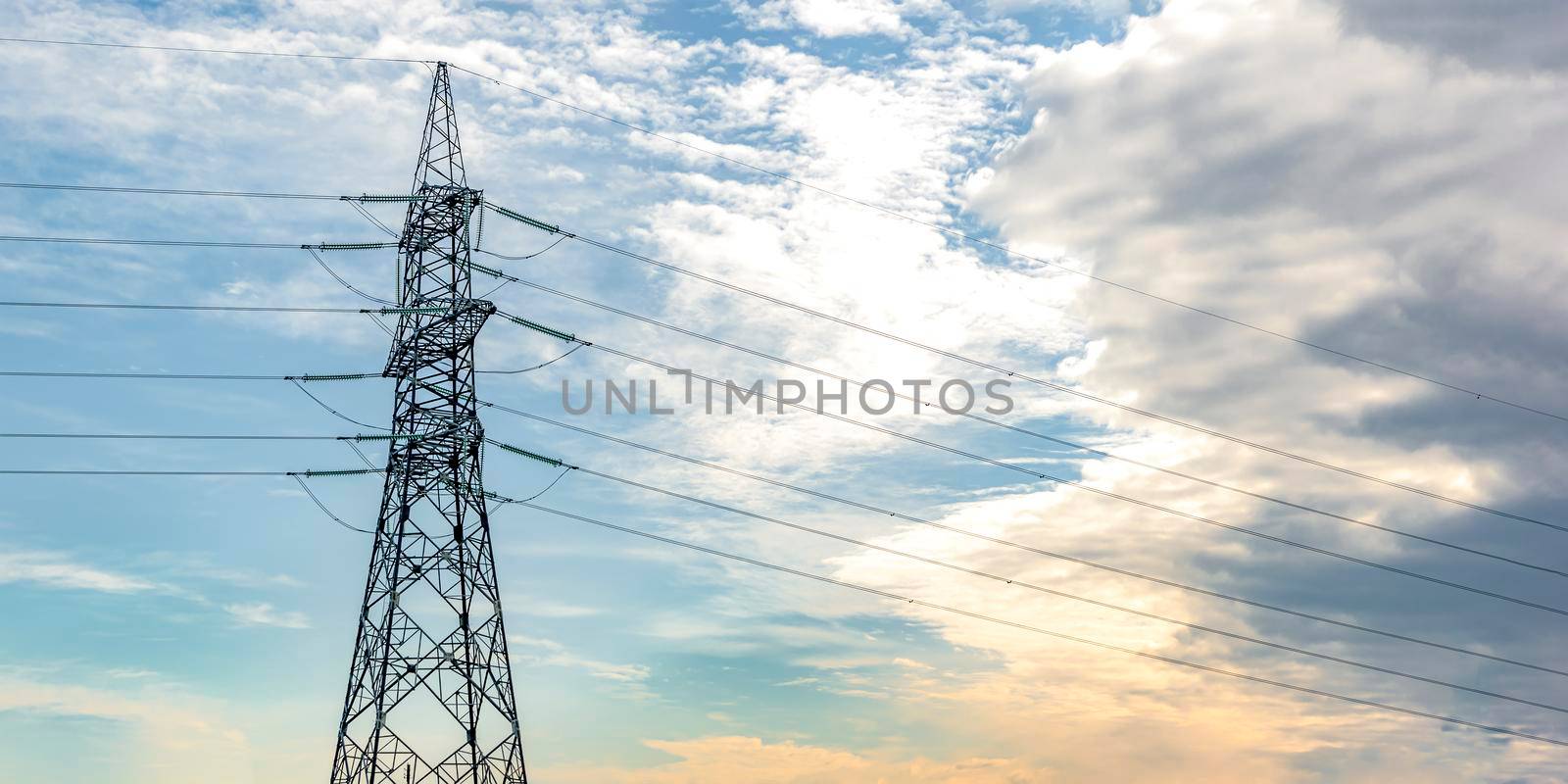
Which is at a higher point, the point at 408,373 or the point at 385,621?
the point at 408,373

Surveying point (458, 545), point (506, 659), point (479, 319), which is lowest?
point (506, 659)

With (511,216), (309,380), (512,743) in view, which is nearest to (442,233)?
(511,216)

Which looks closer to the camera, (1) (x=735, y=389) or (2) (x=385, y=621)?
(2) (x=385, y=621)

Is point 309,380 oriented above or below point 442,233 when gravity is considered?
below

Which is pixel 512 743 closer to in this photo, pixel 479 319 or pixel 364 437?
pixel 364 437

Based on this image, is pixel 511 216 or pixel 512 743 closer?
pixel 512 743

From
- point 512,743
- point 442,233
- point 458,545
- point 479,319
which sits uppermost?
point 442,233

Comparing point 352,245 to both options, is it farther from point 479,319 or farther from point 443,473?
point 443,473

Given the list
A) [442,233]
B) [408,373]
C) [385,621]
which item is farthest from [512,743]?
[442,233]
